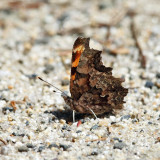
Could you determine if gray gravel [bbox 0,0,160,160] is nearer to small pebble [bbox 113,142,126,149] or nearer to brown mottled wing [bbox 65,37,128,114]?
small pebble [bbox 113,142,126,149]

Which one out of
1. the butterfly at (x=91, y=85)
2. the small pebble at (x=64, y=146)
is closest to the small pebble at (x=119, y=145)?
the small pebble at (x=64, y=146)

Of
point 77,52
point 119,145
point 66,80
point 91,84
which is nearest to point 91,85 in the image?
point 91,84

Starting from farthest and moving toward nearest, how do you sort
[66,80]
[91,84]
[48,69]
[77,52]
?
1. [48,69]
2. [66,80]
3. [91,84]
4. [77,52]

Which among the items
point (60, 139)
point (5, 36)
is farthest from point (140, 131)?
point (5, 36)

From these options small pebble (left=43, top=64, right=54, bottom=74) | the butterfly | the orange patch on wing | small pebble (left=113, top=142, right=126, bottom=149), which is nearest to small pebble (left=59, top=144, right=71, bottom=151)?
small pebble (left=113, top=142, right=126, bottom=149)

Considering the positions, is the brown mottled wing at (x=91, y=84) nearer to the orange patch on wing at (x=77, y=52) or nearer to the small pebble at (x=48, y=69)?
the orange patch on wing at (x=77, y=52)

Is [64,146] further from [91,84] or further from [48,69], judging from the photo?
[48,69]

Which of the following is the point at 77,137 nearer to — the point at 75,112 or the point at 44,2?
the point at 75,112
